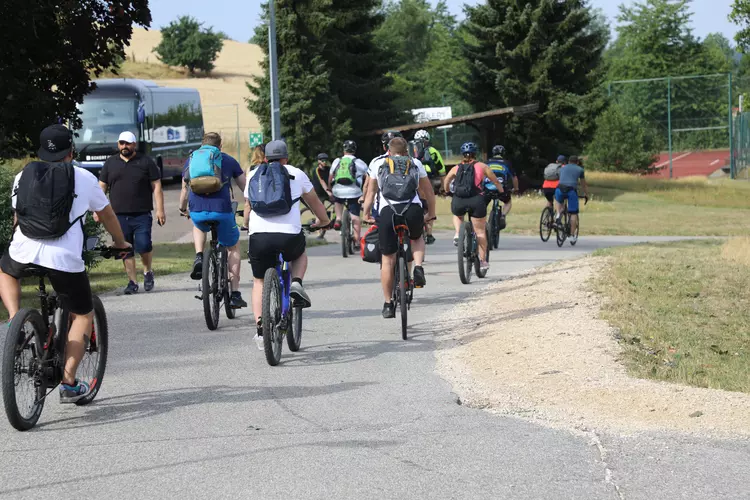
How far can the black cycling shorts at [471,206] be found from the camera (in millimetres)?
14258

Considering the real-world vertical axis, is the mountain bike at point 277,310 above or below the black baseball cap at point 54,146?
below

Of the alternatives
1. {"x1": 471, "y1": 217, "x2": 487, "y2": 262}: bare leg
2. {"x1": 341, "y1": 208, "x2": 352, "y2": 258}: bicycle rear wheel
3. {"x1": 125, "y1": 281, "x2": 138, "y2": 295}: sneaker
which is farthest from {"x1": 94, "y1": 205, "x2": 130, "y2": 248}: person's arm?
{"x1": 341, "y1": 208, "x2": 352, "y2": 258}: bicycle rear wheel

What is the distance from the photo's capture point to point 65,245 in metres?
6.64

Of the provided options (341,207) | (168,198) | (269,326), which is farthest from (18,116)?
(168,198)

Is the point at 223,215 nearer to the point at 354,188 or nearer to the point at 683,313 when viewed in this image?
the point at 683,313

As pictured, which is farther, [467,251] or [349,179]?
[349,179]

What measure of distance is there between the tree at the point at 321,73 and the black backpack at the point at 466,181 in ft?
95.8

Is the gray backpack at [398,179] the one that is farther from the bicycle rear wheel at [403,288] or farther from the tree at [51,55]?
the tree at [51,55]

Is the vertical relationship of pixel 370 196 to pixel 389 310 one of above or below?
above

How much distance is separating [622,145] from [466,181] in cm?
4373

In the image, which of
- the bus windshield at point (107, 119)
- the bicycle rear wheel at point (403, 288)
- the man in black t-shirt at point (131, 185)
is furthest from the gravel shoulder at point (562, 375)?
the bus windshield at point (107, 119)

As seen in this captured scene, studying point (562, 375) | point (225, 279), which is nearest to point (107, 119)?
point (225, 279)

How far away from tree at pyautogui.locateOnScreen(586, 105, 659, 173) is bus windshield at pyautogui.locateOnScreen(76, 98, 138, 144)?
25085 mm

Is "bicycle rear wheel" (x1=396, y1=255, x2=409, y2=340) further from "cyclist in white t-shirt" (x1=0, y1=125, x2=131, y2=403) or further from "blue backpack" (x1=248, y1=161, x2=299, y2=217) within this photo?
"cyclist in white t-shirt" (x1=0, y1=125, x2=131, y2=403)
